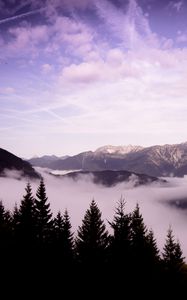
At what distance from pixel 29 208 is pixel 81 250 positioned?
6.91 metres

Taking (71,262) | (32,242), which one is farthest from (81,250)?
(32,242)

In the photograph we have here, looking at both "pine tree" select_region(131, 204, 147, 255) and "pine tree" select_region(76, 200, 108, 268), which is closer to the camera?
"pine tree" select_region(131, 204, 147, 255)

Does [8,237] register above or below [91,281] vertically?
above

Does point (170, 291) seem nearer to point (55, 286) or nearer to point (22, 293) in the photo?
point (55, 286)

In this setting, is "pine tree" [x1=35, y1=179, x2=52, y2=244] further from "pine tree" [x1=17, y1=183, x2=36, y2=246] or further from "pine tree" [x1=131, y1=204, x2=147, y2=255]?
"pine tree" [x1=131, y1=204, x2=147, y2=255]

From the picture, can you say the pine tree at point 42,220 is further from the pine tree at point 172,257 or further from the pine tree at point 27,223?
the pine tree at point 172,257

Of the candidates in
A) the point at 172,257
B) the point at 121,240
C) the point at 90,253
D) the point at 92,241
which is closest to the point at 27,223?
the point at 92,241

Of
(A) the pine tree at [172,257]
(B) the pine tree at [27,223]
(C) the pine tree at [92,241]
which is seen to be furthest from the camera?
(A) the pine tree at [172,257]

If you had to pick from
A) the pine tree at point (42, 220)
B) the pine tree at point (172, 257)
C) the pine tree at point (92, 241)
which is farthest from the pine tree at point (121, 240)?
the pine tree at point (172, 257)

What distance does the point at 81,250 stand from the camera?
34469 millimetres

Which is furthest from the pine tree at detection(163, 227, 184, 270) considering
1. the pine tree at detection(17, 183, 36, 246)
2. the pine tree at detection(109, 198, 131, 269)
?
the pine tree at detection(17, 183, 36, 246)

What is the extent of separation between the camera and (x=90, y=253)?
33.7m

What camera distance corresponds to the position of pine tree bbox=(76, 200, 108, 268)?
3347cm

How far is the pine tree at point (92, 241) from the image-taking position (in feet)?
110
